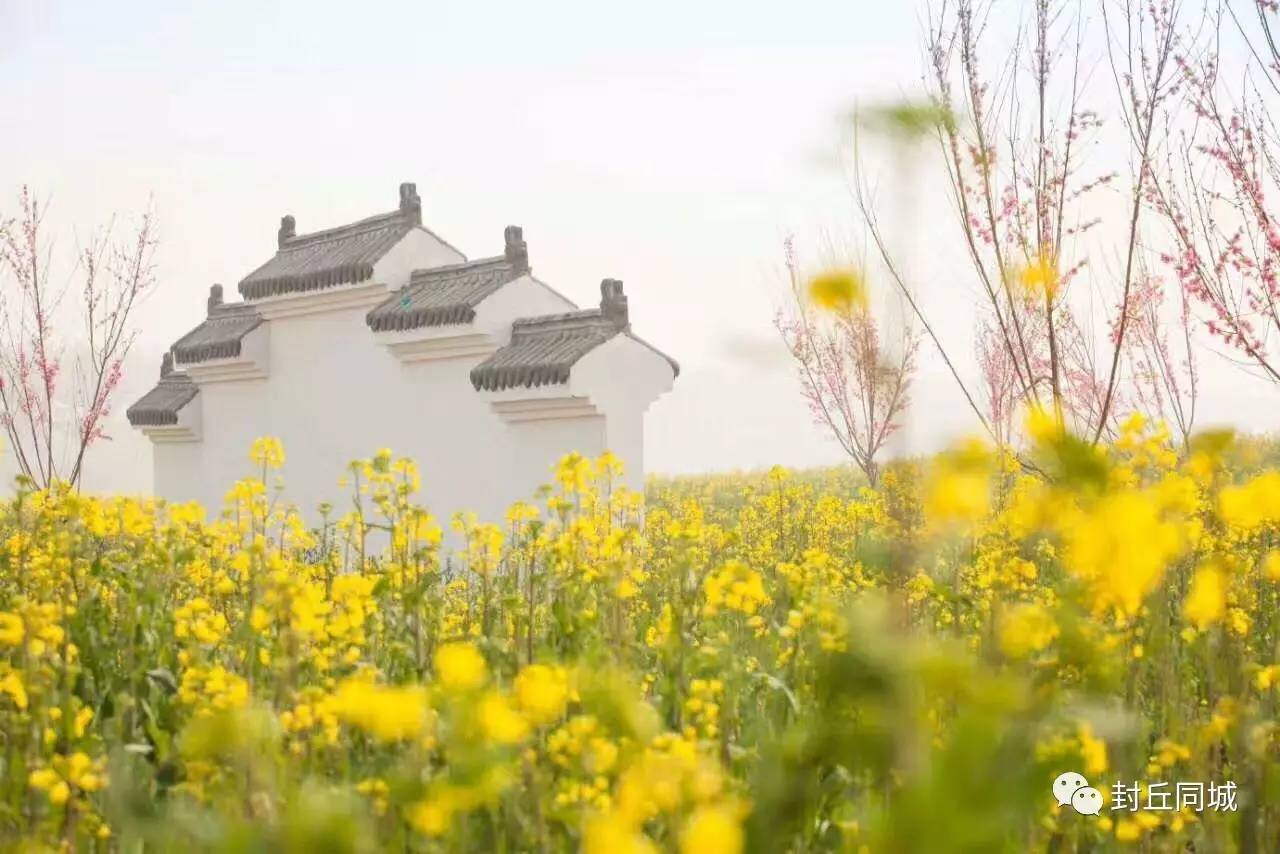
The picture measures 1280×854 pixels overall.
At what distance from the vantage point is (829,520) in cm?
867

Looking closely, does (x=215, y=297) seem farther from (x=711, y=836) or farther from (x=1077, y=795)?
(x=711, y=836)

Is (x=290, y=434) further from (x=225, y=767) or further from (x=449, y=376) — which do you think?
(x=225, y=767)

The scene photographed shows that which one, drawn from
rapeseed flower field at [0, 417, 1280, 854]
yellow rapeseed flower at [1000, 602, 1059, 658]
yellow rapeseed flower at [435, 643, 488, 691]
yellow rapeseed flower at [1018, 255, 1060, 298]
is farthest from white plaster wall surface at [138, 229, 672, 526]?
yellow rapeseed flower at [435, 643, 488, 691]

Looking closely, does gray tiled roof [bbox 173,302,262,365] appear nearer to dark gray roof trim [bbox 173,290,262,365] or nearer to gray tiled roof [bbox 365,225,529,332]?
dark gray roof trim [bbox 173,290,262,365]

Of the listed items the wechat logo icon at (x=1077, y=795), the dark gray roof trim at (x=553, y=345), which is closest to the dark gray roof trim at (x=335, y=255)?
the dark gray roof trim at (x=553, y=345)

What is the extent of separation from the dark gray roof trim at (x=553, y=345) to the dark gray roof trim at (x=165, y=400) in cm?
486

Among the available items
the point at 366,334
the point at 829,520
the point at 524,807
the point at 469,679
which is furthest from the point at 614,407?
the point at 469,679

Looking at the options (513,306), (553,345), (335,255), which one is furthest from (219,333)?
(553,345)

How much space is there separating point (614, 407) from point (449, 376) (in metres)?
1.65

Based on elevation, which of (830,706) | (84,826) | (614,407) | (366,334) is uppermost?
(366,334)

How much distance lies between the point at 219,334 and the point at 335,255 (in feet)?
7.24

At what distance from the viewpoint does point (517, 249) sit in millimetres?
10156

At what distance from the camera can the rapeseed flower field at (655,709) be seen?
5.19ft

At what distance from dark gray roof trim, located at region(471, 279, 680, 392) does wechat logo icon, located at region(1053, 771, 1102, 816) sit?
6422mm
